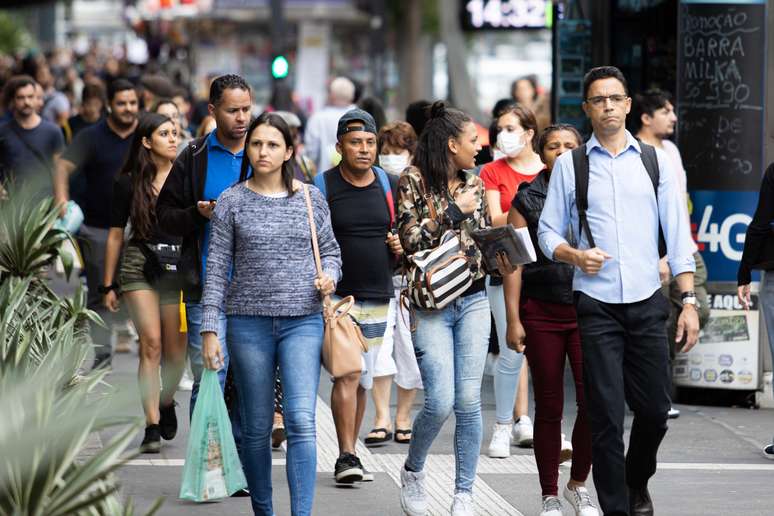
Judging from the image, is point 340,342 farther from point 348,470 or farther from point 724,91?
point 724,91

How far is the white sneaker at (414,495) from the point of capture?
701cm

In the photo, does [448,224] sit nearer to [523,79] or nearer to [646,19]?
[646,19]

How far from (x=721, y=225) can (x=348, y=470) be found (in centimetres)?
378

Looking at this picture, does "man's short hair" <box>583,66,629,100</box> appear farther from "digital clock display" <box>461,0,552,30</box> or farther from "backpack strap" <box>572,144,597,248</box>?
"digital clock display" <box>461,0,552,30</box>

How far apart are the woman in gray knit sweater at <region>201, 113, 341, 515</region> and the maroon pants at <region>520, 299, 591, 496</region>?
1.10m

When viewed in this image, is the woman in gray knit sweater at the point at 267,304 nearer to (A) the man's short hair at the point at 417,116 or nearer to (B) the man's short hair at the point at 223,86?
(B) the man's short hair at the point at 223,86

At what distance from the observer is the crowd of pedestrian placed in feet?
20.7

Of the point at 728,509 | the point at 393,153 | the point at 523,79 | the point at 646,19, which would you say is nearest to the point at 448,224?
the point at 728,509

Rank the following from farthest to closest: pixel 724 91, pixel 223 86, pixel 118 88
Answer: pixel 118 88 → pixel 724 91 → pixel 223 86

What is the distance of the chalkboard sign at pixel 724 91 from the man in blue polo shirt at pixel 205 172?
4058 mm

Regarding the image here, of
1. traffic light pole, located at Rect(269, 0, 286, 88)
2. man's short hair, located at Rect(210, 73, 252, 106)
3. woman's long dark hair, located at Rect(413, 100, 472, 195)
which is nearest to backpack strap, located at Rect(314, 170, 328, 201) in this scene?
man's short hair, located at Rect(210, 73, 252, 106)

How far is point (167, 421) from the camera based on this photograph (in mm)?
8602

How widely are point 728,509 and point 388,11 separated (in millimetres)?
39079

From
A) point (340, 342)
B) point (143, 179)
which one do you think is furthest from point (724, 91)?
point (340, 342)
